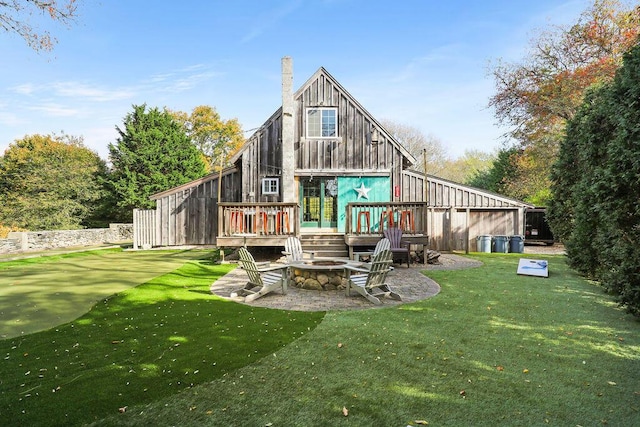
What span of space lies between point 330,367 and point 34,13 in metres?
7.37

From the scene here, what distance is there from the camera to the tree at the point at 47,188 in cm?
2253

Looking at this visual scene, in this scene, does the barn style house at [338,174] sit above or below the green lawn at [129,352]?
above

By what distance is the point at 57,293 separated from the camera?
7027 mm

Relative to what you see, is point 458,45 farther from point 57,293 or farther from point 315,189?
point 57,293

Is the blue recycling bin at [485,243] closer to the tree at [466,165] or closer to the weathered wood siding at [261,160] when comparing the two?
the weathered wood siding at [261,160]

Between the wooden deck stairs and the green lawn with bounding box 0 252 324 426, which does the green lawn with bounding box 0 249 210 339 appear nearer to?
the green lawn with bounding box 0 252 324 426

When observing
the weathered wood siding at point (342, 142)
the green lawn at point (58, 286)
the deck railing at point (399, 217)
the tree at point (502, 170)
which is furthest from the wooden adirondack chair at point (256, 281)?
the tree at point (502, 170)

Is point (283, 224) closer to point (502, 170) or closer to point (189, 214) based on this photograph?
point (189, 214)

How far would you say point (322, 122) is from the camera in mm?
14266

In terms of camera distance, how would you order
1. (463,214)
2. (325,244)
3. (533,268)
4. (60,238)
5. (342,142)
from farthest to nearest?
(60,238), (463,214), (342,142), (325,244), (533,268)

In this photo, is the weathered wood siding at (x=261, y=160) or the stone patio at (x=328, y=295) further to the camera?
the weathered wood siding at (x=261, y=160)

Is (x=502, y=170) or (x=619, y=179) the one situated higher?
(x=502, y=170)

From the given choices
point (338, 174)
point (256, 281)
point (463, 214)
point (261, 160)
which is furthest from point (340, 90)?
point (256, 281)

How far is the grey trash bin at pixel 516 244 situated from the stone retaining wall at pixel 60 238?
24.1 m
